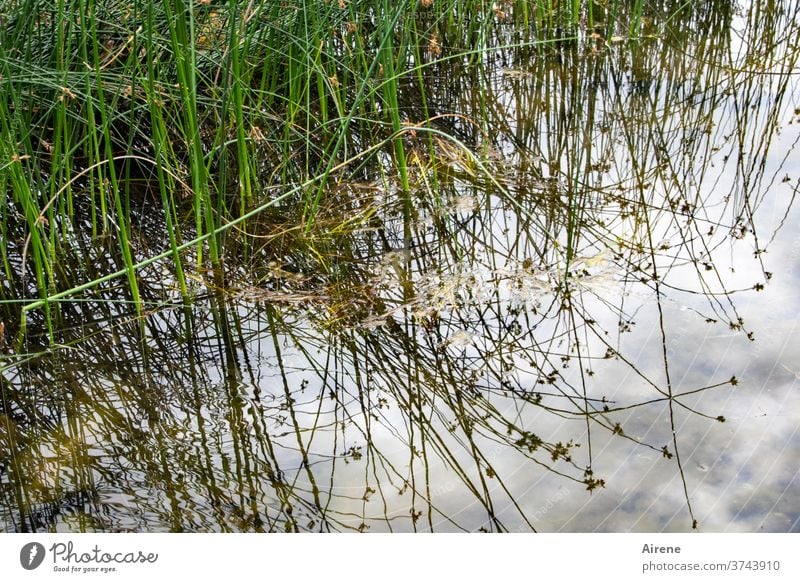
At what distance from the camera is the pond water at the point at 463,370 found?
5.43 feet

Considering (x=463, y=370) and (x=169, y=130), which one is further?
(x=169, y=130)

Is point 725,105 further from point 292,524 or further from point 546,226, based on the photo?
point 292,524

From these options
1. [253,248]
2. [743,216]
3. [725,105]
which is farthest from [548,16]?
[253,248]

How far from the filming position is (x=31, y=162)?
253 cm

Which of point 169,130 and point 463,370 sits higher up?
point 169,130

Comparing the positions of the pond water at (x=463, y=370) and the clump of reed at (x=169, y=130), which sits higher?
the clump of reed at (x=169, y=130)

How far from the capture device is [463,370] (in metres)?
1.93

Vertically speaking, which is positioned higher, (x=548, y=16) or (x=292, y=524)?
(x=548, y=16)

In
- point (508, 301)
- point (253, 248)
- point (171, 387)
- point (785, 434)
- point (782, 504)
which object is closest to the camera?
point (782, 504)

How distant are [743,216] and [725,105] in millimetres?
805

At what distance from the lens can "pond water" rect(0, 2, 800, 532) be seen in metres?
1.65

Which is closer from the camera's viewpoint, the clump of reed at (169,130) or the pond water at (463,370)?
the pond water at (463,370)

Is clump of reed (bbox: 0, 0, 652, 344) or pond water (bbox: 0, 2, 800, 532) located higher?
clump of reed (bbox: 0, 0, 652, 344)

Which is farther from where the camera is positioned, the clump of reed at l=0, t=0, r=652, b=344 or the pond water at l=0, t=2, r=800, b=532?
the clump of reed at l=0, t=0, r=652, b=344
